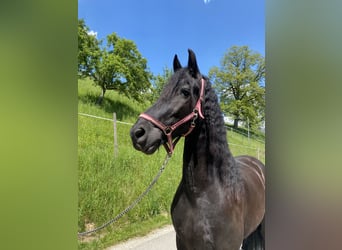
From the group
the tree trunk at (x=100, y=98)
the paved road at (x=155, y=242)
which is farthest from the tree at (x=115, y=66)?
the paved road at (x=155, y=242)

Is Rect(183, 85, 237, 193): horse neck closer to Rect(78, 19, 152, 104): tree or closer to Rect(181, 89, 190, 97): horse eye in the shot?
Rect(181, 89, 190, 97): horse eye

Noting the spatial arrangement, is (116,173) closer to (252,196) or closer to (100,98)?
→ (100,98)

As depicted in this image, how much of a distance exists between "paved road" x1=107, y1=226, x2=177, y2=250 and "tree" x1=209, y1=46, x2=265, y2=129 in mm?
782

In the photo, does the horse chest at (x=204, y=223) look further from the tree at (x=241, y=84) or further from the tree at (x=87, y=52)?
the tree at (x=87, y=52)

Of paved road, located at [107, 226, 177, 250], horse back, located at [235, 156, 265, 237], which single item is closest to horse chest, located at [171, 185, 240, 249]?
horse back, located at [235, 156, 265, 237]

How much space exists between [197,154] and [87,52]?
0.96 meters

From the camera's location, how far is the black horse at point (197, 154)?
972 millimetres

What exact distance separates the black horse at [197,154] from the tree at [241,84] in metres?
0.45

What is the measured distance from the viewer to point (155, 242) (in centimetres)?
161

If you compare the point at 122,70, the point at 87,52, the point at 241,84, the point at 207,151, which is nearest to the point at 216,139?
the point at 207,151
